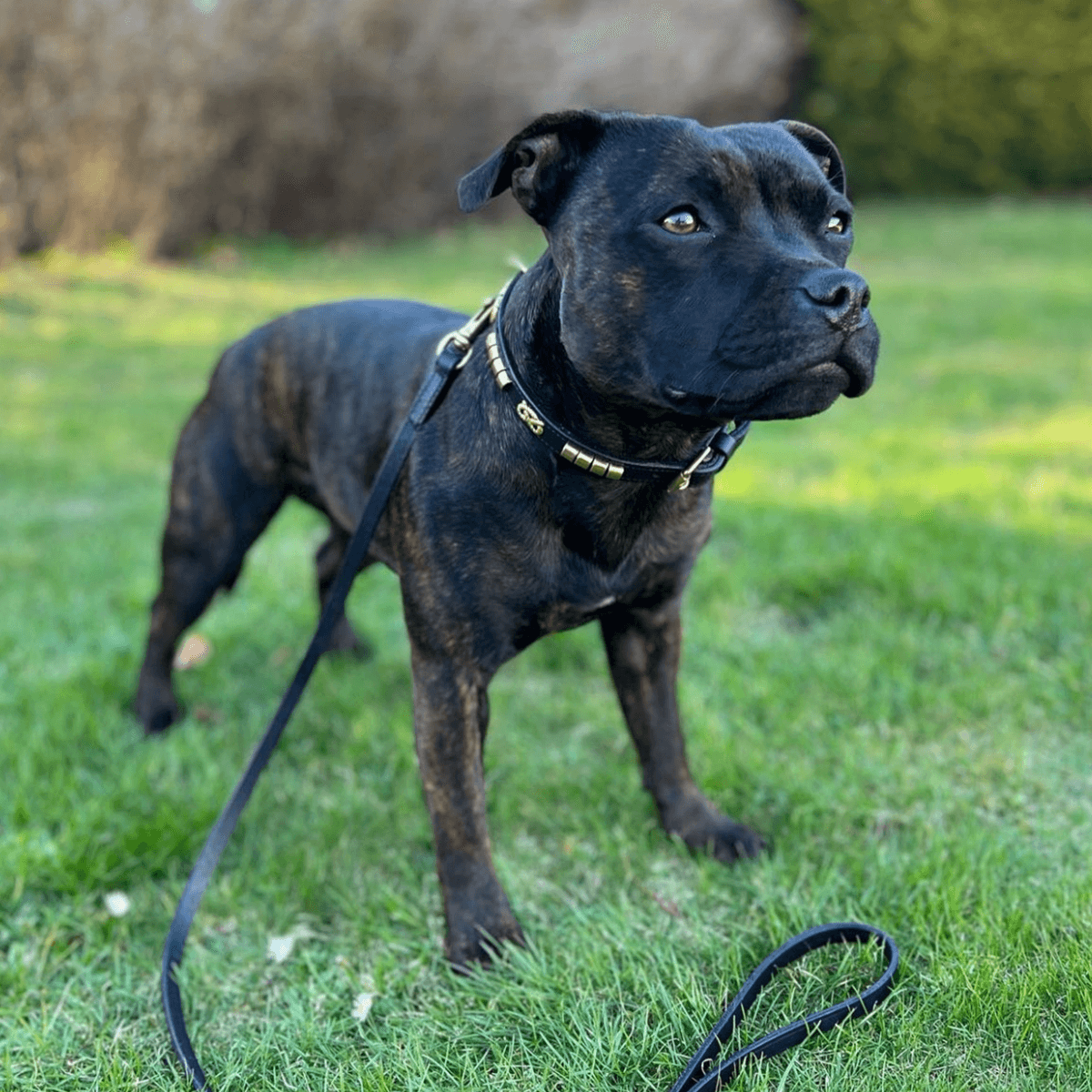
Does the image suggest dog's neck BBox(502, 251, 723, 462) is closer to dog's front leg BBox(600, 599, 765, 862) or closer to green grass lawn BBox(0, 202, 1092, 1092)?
dog's front leg BBox(600, 599, 765, 862)

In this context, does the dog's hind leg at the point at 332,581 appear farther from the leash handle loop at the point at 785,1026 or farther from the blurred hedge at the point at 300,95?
the blurred hedge at the point at 300,95

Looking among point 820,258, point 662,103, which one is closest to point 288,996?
point 820,258

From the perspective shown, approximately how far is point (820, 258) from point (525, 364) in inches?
24.8

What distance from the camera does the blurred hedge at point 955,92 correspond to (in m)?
18.9

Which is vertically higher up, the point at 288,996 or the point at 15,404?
the point at 288,996

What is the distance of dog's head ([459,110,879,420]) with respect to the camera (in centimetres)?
204

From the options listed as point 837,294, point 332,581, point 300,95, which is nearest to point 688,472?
point 837,294

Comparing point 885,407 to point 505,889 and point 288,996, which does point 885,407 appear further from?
point 288,996

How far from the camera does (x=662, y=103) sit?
1770 centimetres

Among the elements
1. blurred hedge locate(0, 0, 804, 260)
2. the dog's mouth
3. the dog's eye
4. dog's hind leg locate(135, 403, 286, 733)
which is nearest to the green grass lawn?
dog's hind leg locate(135, 403, 286, 733)

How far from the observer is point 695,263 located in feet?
6.91

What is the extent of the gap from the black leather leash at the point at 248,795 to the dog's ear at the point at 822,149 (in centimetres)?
67

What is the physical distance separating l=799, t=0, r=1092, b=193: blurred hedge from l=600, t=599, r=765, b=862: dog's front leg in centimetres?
1828

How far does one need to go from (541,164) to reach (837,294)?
0.68m
